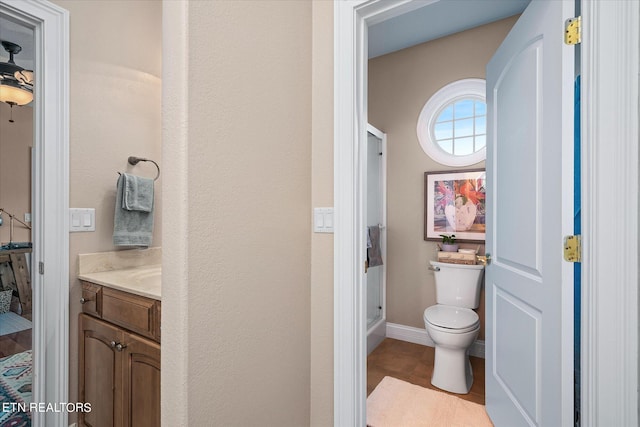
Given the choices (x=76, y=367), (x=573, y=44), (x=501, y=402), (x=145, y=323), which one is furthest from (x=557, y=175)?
(x=76, y=367)

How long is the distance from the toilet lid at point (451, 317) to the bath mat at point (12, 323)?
3871 mm

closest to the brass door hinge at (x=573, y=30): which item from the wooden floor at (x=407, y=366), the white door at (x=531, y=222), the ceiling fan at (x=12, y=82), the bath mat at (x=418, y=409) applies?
the white door at (x=531, y=222)

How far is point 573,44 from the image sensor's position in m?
1.02

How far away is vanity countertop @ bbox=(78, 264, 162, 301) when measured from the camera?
1253mm

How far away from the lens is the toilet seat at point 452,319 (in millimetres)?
1949

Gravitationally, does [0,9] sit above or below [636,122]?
above

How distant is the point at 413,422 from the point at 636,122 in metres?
1.70

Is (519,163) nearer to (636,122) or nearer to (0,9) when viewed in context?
(636,122)

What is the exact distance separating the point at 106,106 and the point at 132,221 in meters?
0.66

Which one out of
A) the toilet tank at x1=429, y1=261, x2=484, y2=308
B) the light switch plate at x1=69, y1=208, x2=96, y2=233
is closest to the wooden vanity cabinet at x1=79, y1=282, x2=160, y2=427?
the light switch plate at x1=69, y1=208, x2=96, y2=233

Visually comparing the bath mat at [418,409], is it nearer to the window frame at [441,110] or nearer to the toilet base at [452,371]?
the toilet base at [452,371]

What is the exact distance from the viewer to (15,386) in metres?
2.01

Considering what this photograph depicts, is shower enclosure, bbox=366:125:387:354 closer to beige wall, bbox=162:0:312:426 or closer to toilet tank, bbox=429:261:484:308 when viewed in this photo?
toilet tank, bbox=429:261:484:308

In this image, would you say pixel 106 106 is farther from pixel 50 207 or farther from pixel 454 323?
pixel 454 323
